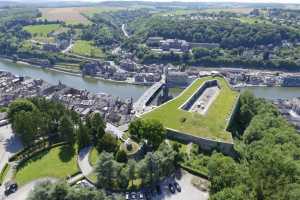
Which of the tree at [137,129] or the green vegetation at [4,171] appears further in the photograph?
the tree at [137,129]

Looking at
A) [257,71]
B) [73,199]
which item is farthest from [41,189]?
[257,71]

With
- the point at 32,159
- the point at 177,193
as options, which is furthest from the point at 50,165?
the point at 177,193

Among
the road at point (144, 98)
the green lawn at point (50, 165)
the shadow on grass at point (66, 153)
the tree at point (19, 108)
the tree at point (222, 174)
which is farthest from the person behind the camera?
the road at point (144, 98)

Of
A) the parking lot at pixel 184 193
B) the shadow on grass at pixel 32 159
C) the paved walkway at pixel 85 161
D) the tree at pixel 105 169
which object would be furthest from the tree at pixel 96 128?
the parking lot at pixel 184 193

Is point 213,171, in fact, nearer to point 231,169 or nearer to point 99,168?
point 231,169

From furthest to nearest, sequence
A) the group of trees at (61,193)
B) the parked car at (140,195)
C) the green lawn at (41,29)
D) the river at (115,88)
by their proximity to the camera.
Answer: the green lawn at (41,29)
the river at (115,88)
the parked car at (140,195)
the group of trees at (61,193)

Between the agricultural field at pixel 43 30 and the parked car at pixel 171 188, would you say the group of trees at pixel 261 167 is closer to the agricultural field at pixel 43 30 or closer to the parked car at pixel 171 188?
the parked car at pixel 171 188

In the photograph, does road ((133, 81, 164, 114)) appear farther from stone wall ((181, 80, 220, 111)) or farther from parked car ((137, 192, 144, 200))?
parked car ((137, 192, 144, 200))
